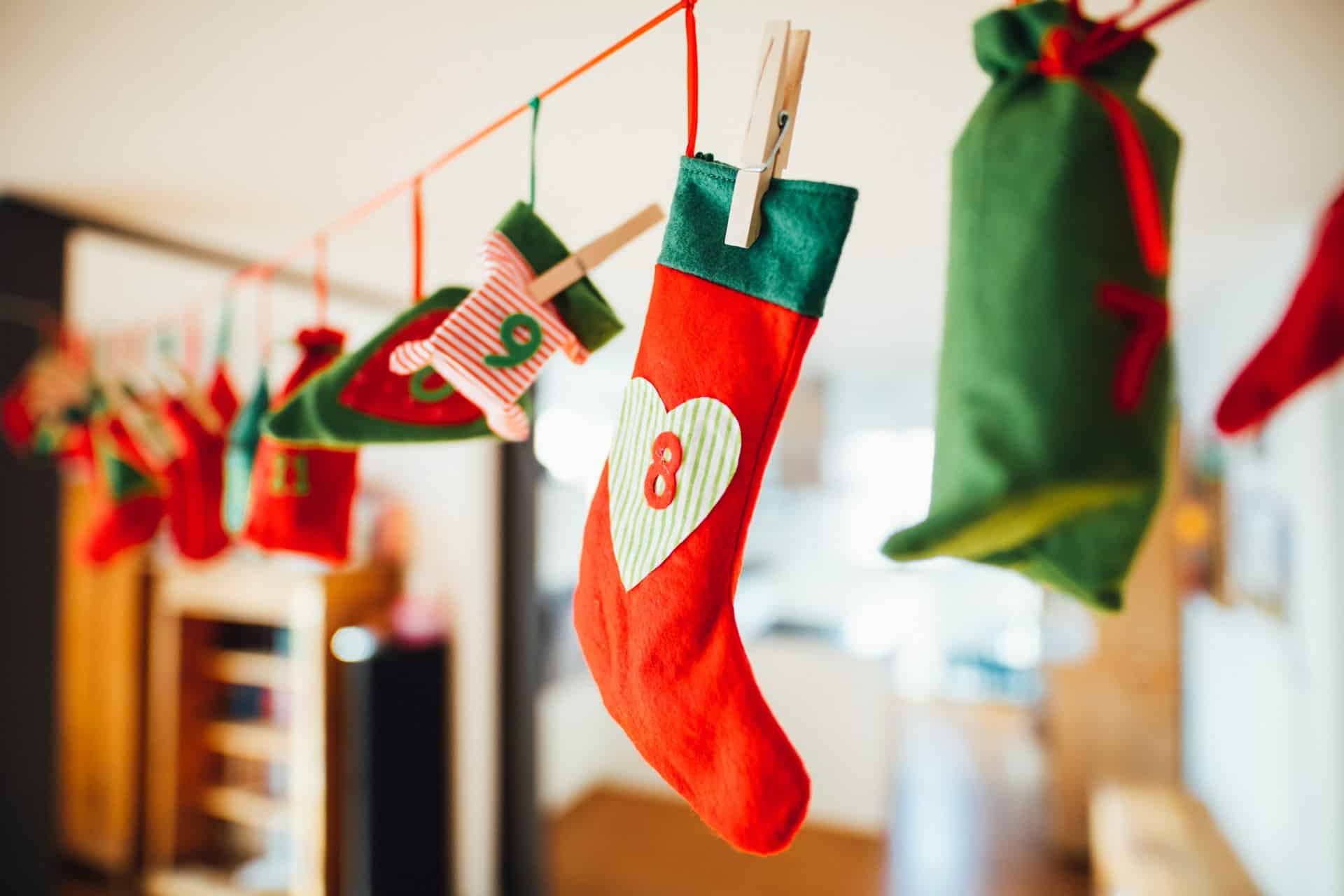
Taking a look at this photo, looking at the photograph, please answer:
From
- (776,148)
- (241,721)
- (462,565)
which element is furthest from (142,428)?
(241,721)

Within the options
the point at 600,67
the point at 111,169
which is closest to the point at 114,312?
the point at 111,169

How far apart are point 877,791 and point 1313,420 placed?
2.42m

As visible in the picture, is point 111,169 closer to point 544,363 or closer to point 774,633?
point 544,363

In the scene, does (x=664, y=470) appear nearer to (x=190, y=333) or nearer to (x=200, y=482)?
(x=200, y=482)

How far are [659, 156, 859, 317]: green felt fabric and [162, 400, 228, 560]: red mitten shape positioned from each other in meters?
0.91

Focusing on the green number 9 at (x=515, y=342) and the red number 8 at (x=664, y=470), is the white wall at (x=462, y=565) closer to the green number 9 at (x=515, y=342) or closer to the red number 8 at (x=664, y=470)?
the green number 9 at (x=515, y=342)

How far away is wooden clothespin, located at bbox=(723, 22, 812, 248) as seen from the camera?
0.47 metres

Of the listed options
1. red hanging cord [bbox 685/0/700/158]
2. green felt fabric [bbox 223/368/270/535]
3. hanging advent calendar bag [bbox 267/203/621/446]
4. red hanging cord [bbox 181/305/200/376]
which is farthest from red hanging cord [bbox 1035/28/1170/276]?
red hanging cord [bbox 181/305/200/376]

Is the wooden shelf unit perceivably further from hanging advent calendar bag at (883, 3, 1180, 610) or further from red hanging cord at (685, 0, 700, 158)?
hanging advent calendar bag at (883, 3, 1180, 610)

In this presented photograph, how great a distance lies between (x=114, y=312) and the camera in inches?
99.8

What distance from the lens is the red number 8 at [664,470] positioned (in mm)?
513

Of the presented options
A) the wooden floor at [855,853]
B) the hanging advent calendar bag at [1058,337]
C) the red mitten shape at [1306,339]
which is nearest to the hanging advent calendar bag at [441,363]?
the hanging advent calendar bag at [1058,337]

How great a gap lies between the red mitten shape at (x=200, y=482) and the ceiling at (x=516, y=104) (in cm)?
47

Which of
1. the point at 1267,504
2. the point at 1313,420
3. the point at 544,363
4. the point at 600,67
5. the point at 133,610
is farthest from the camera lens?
the point at 133,610
